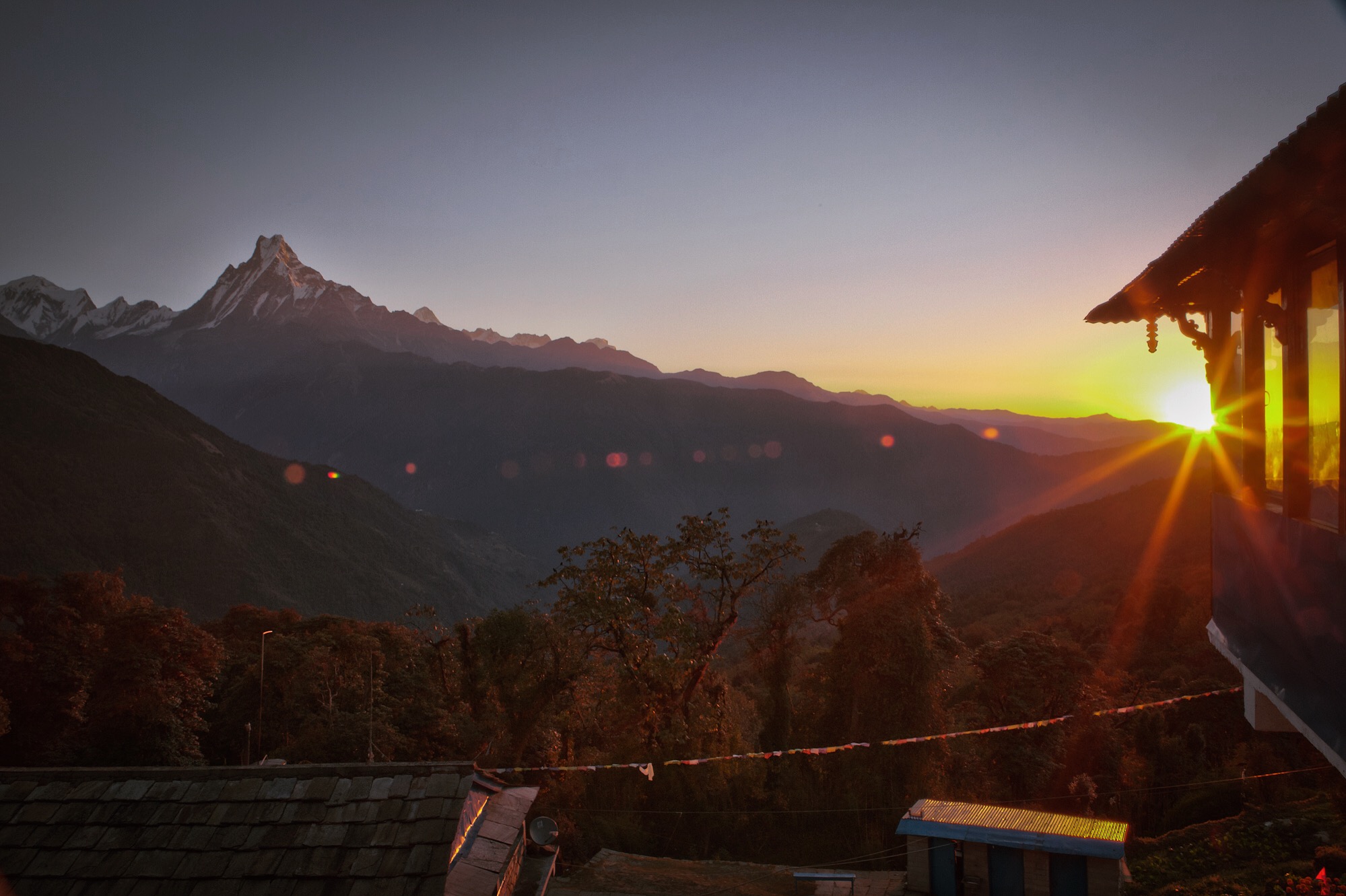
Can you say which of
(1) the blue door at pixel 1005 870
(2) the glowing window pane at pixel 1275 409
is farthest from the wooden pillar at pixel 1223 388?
(1) the blue door at pixel 1005 870

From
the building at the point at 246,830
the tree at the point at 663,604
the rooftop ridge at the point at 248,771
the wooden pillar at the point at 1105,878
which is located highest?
the rooftop ridge at the point at 248,771

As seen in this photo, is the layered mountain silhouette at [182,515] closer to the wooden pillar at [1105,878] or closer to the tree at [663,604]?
the tree at [663,604]

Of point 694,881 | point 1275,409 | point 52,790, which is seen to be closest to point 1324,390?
point 1275,409

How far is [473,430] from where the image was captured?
536 feet

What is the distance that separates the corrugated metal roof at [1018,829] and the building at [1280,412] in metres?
7.22

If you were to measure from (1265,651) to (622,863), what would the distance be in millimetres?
13325

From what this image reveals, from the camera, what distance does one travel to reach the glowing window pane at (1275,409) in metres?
4.38

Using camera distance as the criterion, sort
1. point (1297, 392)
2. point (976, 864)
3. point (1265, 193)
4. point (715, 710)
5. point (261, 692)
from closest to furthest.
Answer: point (1265, 193) < point (1297, 392) < point (976, 864) < point (715, 710) < point (261, 692)

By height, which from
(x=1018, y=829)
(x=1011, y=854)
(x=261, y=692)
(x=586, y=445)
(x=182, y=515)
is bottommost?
(x=182, y=515)

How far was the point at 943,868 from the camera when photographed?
1208 centimetres

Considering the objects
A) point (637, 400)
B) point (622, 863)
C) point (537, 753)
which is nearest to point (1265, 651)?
point (622, 863)

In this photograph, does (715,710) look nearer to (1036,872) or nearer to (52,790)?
(1036,872)

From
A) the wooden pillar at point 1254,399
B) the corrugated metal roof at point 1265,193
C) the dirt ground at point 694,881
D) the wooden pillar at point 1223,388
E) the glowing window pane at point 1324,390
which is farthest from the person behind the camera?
the dirt ground at point 694,881

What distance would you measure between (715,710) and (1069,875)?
834cm
